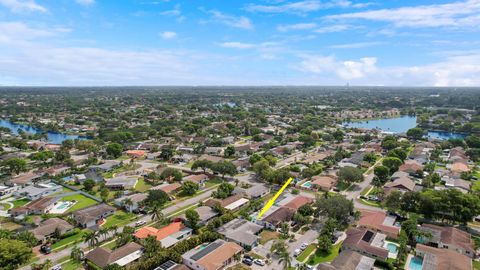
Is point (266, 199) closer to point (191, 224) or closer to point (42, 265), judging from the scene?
point (191, 224)

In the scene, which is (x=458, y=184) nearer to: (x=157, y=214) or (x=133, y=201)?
(x=157, y=214)

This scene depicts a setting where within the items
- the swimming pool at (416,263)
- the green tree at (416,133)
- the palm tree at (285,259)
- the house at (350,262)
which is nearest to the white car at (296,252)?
the palm tree at (285,259)

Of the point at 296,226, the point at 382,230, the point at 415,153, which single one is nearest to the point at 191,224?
the point at 296,226

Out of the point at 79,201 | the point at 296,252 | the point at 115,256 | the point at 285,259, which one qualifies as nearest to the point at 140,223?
the point at 115,256

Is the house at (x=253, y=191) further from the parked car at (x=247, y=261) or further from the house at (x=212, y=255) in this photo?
the parked car at (x=247, y=261)

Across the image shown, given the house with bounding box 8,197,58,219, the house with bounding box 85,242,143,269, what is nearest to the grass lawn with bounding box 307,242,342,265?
the house with bounding box 85,242,143,269

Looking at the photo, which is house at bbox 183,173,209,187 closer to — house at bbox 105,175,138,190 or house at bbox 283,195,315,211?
house at bbox 105,175,138,190
